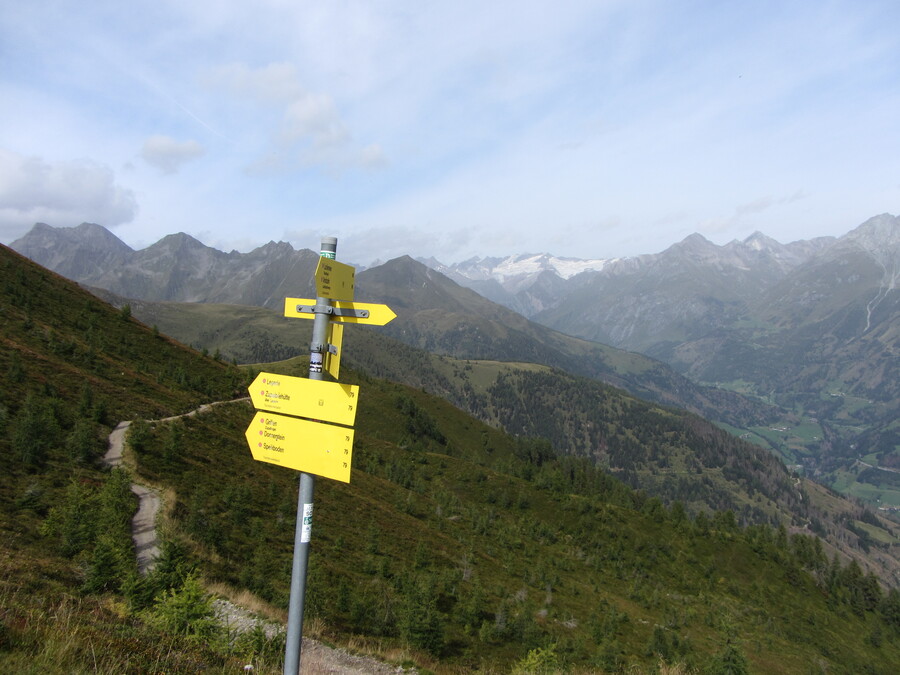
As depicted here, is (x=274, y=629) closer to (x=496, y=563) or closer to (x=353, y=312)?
(x=353, y=312)

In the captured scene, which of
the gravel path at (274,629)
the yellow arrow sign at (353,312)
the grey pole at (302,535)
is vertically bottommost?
the gravel path at (274,629)

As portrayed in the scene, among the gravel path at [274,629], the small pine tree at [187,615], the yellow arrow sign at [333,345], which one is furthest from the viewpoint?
the gravel path at [274,629]

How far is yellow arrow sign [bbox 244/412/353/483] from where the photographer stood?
6.31 meters

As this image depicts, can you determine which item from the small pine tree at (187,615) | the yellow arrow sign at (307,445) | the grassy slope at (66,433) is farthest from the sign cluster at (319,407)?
the small pine tree at (187,615)

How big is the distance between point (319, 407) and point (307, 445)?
594 mm

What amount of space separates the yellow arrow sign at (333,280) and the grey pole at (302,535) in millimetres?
153

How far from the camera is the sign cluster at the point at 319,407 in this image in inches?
249

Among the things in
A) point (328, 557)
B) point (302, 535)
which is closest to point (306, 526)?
point (302, 535)

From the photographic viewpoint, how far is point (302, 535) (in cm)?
646

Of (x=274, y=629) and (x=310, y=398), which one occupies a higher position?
(x=310, y=398)

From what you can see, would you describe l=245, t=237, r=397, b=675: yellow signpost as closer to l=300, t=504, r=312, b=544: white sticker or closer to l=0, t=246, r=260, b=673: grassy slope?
l=300, t=504, r=312, b=544: white sticker

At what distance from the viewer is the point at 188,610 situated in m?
11.6

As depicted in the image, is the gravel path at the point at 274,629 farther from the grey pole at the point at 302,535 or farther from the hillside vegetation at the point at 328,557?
the grey pole at the point at 302,535

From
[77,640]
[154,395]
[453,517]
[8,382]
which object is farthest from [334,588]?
[453,517]
